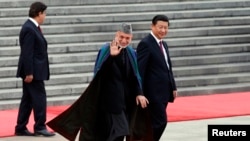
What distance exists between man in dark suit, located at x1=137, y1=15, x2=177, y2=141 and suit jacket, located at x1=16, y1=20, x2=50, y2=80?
194cm

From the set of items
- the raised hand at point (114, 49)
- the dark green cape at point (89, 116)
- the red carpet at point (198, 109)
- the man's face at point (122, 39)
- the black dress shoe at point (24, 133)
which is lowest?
the red carpet at point (198, 109)

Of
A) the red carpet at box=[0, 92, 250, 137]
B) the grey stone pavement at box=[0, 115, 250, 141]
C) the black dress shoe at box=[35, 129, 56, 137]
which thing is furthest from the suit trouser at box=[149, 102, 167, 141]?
the red carpet at box=[0, 92, 250, 137]

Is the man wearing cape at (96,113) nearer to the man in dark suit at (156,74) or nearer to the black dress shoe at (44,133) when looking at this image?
the man in dark suit at (156,74)

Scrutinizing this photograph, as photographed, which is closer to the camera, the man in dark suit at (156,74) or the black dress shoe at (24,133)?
the man in dark suit at (156,74)

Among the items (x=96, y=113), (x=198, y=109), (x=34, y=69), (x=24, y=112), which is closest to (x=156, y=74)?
(x=96, y=113)

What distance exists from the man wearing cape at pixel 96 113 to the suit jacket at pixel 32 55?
8.21 ft

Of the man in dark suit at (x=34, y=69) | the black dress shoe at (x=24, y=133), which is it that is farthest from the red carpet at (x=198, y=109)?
the man in dark suit at (x=34, y=69)

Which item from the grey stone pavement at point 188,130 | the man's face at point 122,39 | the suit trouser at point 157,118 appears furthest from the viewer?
the grey stone pavement at point 188,130

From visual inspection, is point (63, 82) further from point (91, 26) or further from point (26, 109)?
point (26, 109)

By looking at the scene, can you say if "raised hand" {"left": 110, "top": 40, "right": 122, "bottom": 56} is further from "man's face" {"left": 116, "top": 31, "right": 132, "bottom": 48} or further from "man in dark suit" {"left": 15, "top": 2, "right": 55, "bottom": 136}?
"man in dark suit" {"left": 15, "top": 2, "right": 55, "bottom": 136}

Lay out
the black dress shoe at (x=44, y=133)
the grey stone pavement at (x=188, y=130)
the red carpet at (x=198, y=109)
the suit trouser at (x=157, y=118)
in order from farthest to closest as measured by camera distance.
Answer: the red carpet at (x=198, y=109) → the black dress shoe at (x=44, y=133) → the grey stone pavement at (x=188, y=130) → the suit trouser at (x=157, y=118)

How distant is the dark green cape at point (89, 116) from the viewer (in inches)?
365

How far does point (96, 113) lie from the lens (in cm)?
936

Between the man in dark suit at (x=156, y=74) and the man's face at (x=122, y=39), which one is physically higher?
the man's face at (x=122, y=39)
